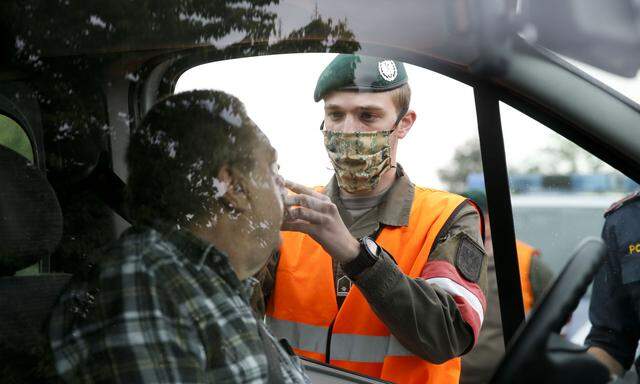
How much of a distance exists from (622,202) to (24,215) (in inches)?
47.6

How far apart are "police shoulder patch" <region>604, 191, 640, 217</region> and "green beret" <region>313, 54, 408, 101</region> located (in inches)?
20.5

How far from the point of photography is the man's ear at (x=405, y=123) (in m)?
1.51

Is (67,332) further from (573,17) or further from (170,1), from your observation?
(573,17)

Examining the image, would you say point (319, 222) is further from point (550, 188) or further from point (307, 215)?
point (550, 188)

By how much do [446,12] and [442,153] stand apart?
0.29 meters

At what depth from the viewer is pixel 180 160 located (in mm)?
1216

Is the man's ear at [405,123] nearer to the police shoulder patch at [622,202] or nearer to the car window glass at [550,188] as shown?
the car window glass at [550,188]

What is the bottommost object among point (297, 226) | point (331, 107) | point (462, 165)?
point (297, 226)

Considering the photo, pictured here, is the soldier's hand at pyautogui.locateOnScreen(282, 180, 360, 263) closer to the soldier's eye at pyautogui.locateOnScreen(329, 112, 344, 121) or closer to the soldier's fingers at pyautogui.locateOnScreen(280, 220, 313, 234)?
the soldier's fingers at pyautogui.locateOnScreen(280, 220, 313, 234)

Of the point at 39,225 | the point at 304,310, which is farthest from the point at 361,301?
the point at 39,225

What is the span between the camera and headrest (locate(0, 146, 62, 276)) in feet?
4.07

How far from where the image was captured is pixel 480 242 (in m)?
1.68

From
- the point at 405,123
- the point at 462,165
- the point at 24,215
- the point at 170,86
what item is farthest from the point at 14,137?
the point at 462,165

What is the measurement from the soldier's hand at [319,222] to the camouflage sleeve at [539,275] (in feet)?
1.20
